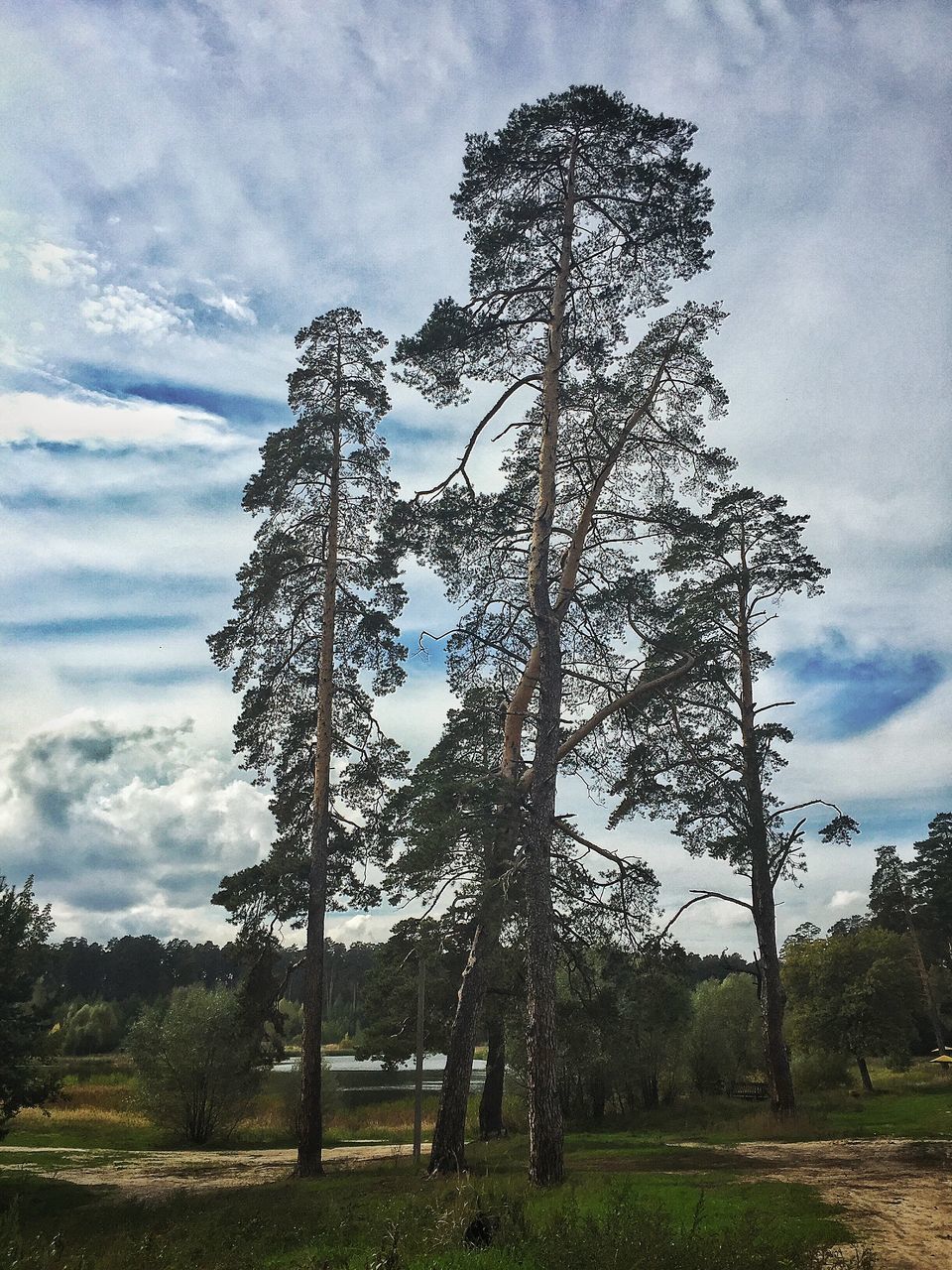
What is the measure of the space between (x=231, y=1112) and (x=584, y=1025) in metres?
14.6

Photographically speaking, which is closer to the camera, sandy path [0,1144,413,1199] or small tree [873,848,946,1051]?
sandy path [0,1144,413,1199]

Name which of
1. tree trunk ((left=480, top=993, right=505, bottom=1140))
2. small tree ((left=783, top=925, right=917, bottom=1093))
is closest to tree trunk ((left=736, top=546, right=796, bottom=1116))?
tree trunk ((left=480, top=993, right=505, bottom=1140))

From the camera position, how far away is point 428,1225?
997 centimetres

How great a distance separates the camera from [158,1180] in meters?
17.3

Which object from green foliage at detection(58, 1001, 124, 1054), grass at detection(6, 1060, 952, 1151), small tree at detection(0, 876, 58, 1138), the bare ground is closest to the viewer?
the bare ground

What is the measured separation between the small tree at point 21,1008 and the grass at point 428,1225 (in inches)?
64.8

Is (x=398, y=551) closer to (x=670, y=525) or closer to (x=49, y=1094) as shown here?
(x=670, y=525)

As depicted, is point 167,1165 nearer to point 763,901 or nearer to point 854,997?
point 763,901

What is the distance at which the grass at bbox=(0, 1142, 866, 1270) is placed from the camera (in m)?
7.84

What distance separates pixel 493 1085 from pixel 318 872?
472 inches

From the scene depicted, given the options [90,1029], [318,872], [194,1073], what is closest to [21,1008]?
[318,872]

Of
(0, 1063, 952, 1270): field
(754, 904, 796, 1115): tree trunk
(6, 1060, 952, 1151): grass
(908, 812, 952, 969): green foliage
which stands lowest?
(6, 1060, 952, 1151): grass

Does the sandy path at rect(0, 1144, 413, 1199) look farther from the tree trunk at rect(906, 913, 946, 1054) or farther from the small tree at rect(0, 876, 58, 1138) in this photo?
the tree trunk at rect(906, 913, 946, 1054)

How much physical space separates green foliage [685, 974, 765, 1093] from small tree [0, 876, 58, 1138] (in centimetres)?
2722
